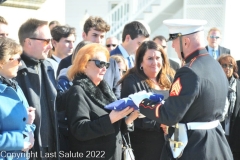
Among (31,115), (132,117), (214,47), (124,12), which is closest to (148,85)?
(132,117)

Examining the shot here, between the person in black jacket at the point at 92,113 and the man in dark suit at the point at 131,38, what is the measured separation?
2138 mm

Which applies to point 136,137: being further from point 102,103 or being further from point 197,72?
point 197,72

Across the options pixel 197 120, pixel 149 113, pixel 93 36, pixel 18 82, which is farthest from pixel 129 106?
pixel 93 36

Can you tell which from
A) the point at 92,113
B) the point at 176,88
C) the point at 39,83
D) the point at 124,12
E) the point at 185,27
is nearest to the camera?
the point at 176,88

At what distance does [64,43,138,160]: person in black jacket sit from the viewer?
4336 mm

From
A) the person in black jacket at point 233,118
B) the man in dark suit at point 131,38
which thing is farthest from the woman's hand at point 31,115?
the person in black jacket at point 233,118

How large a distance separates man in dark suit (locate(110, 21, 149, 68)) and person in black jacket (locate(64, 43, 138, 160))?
2.14 metres

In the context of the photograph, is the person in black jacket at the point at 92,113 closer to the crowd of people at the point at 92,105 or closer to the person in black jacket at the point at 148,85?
the crowd of people at the point at 92,105

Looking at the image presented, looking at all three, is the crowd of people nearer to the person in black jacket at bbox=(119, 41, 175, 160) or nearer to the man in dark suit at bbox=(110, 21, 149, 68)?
the person in black jacket at bbox=(119, 41, 175, 160)

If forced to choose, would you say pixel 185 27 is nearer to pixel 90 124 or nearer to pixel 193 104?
pixel 193 104

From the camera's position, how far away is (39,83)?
4316 mm

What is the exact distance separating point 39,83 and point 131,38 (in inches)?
107

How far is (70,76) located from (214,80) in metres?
1.35

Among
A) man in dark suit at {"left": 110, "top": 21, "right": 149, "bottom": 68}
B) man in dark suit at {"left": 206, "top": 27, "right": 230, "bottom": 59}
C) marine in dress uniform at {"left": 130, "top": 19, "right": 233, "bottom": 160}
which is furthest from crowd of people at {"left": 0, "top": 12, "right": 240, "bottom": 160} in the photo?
man in dark suit at {"left": 206, "top": 27, "right": 230, "bottom": 59}
